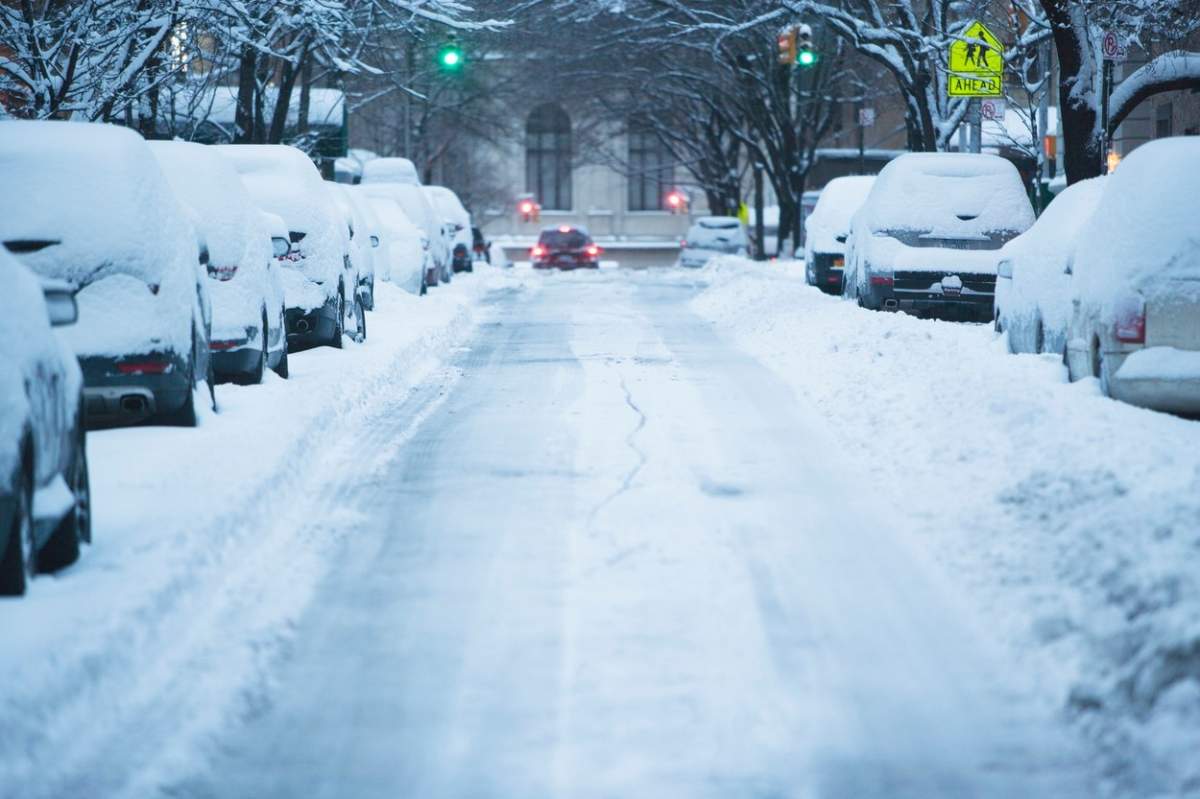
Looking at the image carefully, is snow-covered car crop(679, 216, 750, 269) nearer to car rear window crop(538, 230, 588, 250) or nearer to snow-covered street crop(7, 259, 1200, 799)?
car rear window crop(538, 230, 588, 250)

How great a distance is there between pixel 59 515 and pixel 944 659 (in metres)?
3.45

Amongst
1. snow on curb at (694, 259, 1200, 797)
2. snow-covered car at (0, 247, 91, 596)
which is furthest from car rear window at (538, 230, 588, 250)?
snow-covered car at (0, 247, 91, 596)

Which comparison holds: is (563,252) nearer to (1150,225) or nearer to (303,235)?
(303,235)

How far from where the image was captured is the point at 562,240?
177 feet

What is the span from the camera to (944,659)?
20.6 feet

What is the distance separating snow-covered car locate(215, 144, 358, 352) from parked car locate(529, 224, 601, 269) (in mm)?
35398

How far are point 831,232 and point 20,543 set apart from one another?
24.4m

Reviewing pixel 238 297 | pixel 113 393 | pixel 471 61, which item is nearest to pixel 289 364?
pixel 238 297

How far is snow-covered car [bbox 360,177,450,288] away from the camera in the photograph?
110 ft

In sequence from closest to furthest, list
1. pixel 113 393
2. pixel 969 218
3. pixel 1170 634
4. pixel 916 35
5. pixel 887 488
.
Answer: pixel 1170 634
pixel 887 488
pixel 113 393
pixel 969 218
pixel 916 35

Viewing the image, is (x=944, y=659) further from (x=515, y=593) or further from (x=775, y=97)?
(x=775, y=97)

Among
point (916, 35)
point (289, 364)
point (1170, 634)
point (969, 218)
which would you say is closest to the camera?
point (1170, 634)

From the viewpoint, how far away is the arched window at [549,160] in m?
98.6

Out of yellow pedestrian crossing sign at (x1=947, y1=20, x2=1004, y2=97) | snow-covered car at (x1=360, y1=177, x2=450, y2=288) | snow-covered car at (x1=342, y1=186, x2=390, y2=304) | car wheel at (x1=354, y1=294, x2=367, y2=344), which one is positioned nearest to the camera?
car wheel at (x1=354, y1=294, x2=367, y2=344)
